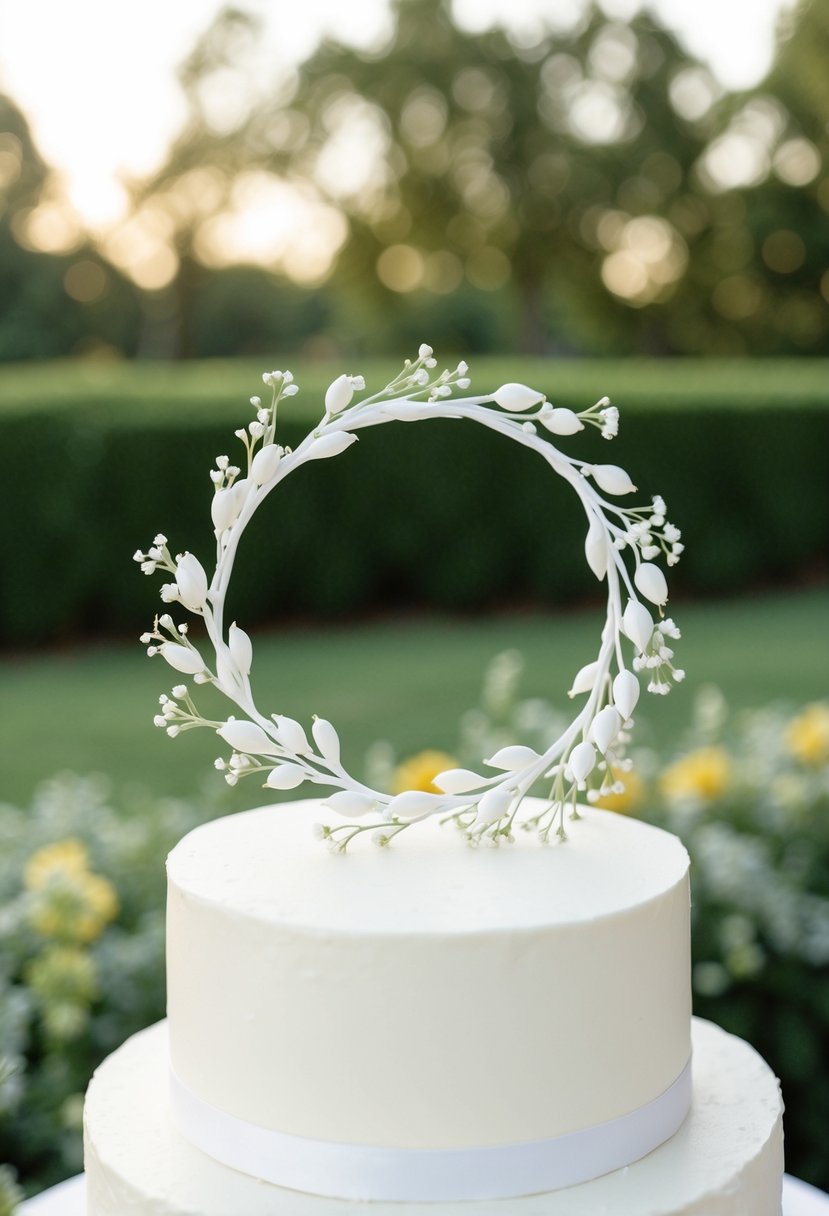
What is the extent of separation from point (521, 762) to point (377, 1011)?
0.38 metres

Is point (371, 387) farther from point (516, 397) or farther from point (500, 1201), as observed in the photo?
point (500, 1201)

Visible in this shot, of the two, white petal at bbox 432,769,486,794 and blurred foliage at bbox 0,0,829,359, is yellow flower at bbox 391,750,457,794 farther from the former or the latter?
blurred foliage at bbox 0,0,829,359

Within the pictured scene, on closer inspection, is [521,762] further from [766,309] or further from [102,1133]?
[766,309]

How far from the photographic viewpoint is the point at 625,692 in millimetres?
1546

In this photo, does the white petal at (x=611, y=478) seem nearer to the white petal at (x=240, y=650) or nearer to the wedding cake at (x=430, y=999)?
the wedding cake at (x=430, y=999)

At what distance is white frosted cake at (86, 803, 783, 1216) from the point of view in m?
1.37

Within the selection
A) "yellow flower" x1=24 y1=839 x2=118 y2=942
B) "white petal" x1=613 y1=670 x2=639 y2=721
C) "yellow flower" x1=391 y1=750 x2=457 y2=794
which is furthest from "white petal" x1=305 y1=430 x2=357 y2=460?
"yellow flower" x1=24 y1=839 x2=118 y2=942

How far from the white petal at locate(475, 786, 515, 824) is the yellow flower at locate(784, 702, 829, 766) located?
226 cm

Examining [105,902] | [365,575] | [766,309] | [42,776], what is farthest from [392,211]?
[105,902]

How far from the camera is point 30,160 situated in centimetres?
2933

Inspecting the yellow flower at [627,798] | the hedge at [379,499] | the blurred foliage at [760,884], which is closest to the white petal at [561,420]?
the blurred foliage at [760,884]

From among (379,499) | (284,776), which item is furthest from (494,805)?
(379,499)

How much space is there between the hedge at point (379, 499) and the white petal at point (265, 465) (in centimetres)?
619

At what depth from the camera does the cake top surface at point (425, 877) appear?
1409 mm
